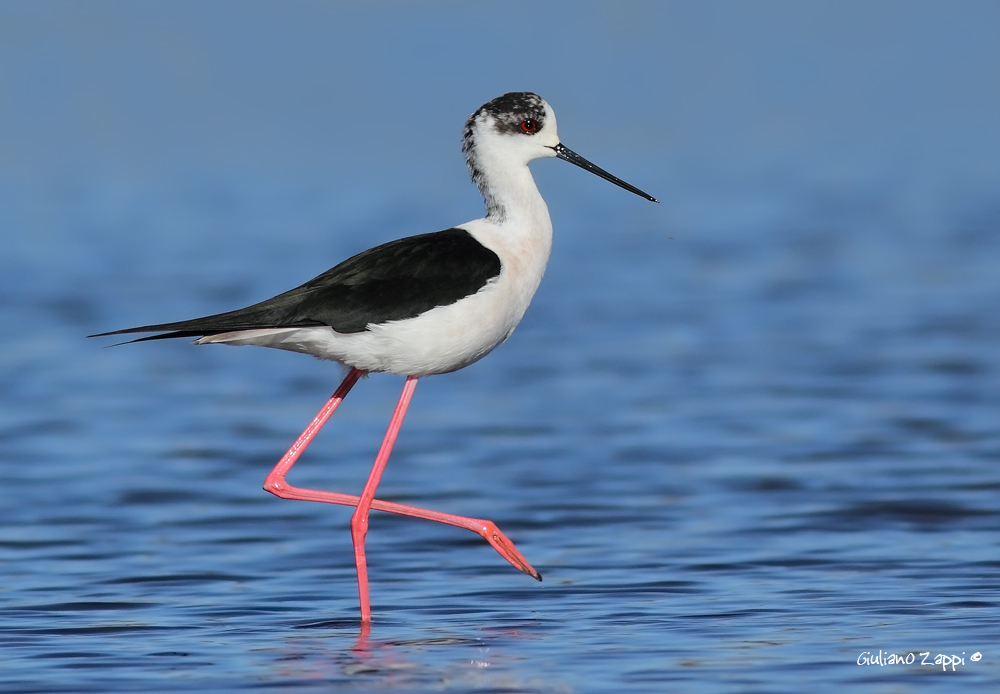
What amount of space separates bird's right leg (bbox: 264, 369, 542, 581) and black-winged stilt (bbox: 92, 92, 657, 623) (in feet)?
0.08

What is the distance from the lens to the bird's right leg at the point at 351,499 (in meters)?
8.18

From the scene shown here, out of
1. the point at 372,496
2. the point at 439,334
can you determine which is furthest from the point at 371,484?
the point at 439,334

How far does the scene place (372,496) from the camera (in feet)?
27.9

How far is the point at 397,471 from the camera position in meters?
11.7

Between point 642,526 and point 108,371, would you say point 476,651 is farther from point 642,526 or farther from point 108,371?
point 108,371

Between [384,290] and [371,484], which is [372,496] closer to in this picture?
[371,484]

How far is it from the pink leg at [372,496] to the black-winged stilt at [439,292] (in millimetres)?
22

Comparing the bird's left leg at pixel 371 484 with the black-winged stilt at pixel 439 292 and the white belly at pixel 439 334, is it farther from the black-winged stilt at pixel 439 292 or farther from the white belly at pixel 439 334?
the white belly at pixel 439 334
